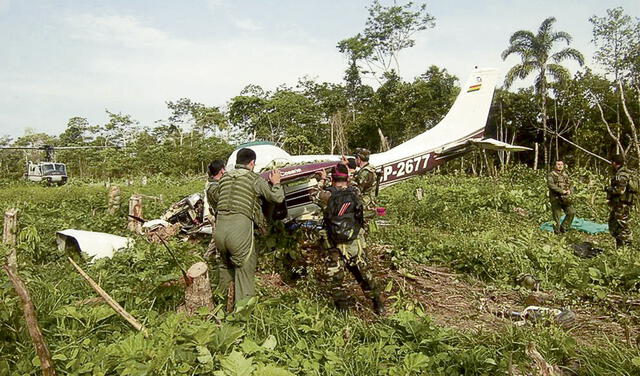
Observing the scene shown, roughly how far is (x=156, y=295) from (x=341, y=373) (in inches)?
88.6

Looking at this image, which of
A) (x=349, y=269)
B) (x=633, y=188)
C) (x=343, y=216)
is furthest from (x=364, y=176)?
(x=633, y=188)

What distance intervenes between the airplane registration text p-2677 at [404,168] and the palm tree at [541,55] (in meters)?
16.9

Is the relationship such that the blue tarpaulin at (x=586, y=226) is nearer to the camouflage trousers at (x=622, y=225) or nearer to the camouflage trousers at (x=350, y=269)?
the camouflage trousers at (x=622, y=225)

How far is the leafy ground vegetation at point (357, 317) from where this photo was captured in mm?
2873

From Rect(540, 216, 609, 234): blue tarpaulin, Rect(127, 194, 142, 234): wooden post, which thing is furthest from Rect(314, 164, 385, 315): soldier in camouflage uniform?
Rect(540, 216, 609, 234): blue tarpaulin

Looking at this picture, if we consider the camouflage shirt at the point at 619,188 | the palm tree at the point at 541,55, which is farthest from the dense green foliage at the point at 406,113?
the camouflage shirt at the point at 619,188

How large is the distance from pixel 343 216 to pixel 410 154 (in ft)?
17.5

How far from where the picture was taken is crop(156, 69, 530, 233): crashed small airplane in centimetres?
681

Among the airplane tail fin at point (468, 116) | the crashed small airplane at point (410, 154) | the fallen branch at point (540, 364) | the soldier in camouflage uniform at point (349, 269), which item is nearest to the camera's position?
the fallen branch at point (540, 364)

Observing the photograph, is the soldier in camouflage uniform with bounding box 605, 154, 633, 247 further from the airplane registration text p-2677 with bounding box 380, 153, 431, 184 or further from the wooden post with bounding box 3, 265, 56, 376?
the wooden post with bounding box 3, 265, 56, 376

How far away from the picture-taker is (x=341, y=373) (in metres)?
3.02

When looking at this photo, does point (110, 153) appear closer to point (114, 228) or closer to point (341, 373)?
point (114, 228)

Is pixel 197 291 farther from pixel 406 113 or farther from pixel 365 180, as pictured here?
pixel 406 113

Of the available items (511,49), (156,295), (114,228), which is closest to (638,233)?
(156,295)
